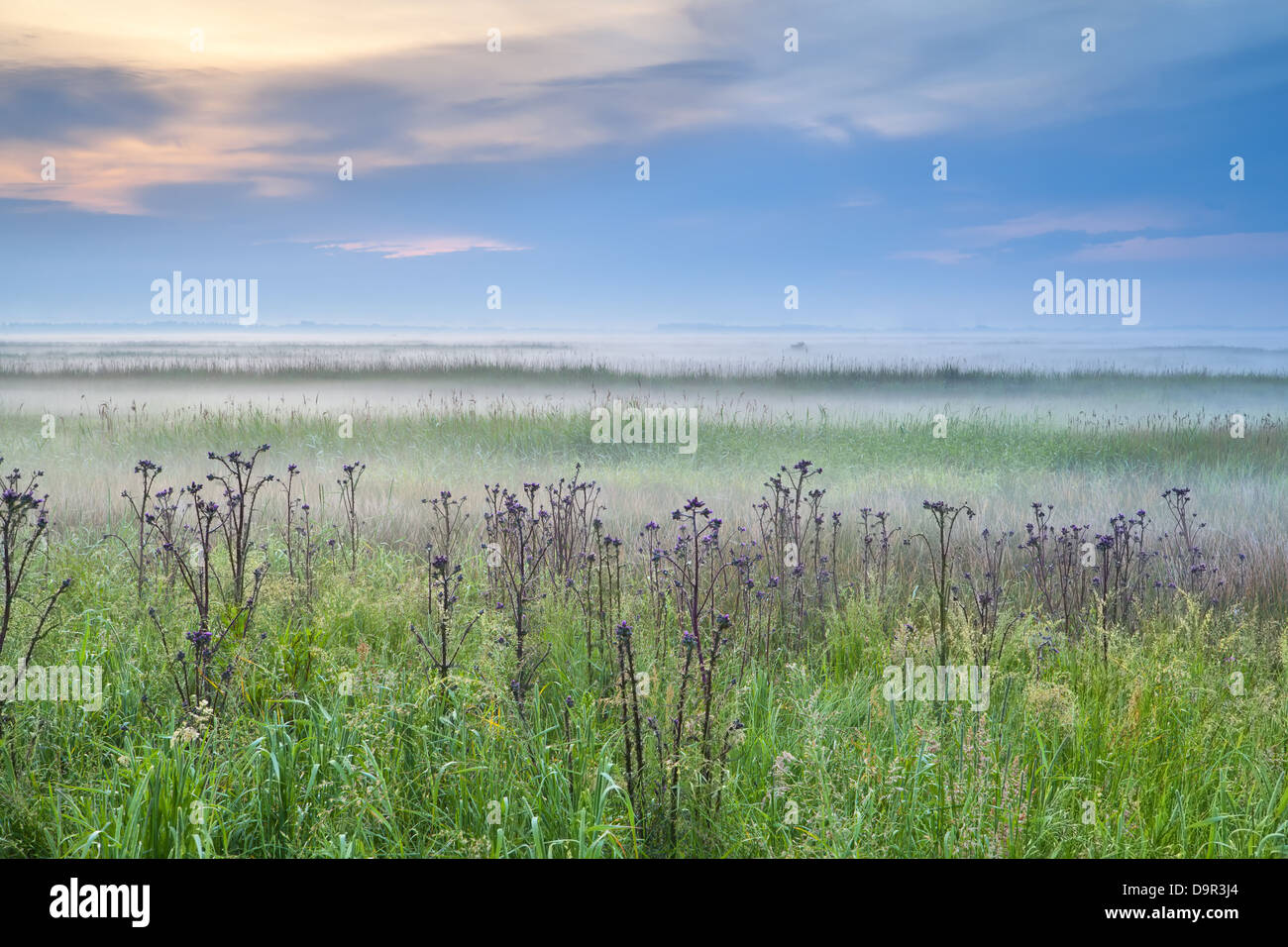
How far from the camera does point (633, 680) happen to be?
266cm

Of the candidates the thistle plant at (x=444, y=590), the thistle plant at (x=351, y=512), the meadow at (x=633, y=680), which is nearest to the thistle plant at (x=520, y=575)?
the meadow at (x=633, y=680)

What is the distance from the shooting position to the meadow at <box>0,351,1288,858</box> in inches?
105

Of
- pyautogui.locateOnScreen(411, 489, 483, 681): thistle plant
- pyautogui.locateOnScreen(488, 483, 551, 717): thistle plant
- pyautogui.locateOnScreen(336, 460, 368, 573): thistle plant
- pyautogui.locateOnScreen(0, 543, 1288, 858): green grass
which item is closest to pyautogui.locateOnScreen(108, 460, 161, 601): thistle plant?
pyautogui.locateOnScreen(0, 543, 1288, 858): green grass

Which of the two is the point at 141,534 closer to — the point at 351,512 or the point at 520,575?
the point at 351,512

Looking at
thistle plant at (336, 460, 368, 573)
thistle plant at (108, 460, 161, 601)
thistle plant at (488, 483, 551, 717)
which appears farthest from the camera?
thistle plant at (336, 460, 368, 573)

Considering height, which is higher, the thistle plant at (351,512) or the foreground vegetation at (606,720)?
the thistle plant at (351,512)

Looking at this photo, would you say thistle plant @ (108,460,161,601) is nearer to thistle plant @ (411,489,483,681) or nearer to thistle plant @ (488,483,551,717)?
thistle plant @ (411,489,483,681)

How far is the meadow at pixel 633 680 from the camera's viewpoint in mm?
2678

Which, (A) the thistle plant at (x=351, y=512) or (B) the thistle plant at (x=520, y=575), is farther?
(A) the thistle plant at (x=351, y=512)

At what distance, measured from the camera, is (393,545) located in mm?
6840

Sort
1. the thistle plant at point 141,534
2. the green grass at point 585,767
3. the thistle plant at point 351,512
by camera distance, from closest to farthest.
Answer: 1. the green grass at point 585,767
2. the thistle plant at point 141,534
3. the thistle plant at point 351,512

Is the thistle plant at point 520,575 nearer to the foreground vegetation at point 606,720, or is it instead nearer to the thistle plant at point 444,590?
the foreground vegetation at point 606,720

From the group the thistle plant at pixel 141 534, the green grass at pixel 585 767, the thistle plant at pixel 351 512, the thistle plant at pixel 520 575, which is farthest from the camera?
the thistle plant at pixel 351 512
